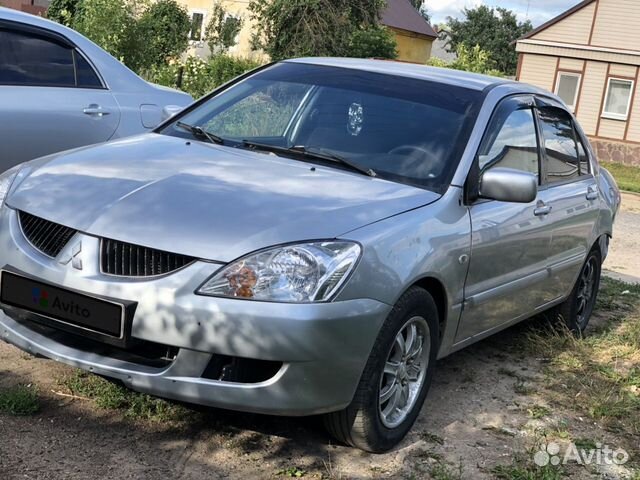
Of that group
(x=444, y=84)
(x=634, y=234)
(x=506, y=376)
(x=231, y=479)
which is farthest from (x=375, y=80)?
(x=634, y=234)

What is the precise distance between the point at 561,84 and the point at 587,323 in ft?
91.5

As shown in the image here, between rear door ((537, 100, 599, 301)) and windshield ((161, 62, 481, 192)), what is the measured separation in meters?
0.91

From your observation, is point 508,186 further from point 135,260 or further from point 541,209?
point 135,260

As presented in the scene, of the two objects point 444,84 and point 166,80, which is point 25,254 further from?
point 166,80

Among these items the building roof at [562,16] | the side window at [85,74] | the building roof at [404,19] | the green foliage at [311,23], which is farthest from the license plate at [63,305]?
the building roof at [404,19]

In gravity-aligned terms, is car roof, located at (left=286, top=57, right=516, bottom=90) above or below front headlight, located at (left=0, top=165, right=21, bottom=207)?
above

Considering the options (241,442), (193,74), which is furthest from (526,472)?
(193,74)

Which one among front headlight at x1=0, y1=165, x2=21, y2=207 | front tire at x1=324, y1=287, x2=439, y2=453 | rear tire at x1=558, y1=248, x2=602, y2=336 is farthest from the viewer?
rear tire at x1=558, y1=248, x2=602, y2=336

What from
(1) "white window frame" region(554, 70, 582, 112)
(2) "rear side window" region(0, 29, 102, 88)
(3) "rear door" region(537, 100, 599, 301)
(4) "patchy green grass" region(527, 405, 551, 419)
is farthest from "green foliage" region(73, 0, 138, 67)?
(1) "white window frame" region(554, 70, 582, 112)

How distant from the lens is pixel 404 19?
4469cm

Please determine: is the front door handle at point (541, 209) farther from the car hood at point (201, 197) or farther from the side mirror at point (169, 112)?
the side mirror at point (169, 112)

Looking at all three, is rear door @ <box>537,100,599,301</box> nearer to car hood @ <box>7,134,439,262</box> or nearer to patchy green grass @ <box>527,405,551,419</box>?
patchy green grass @ <box>527,405,551,419</box>

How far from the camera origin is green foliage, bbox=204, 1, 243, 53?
1136 inches

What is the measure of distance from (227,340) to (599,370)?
3.05m
